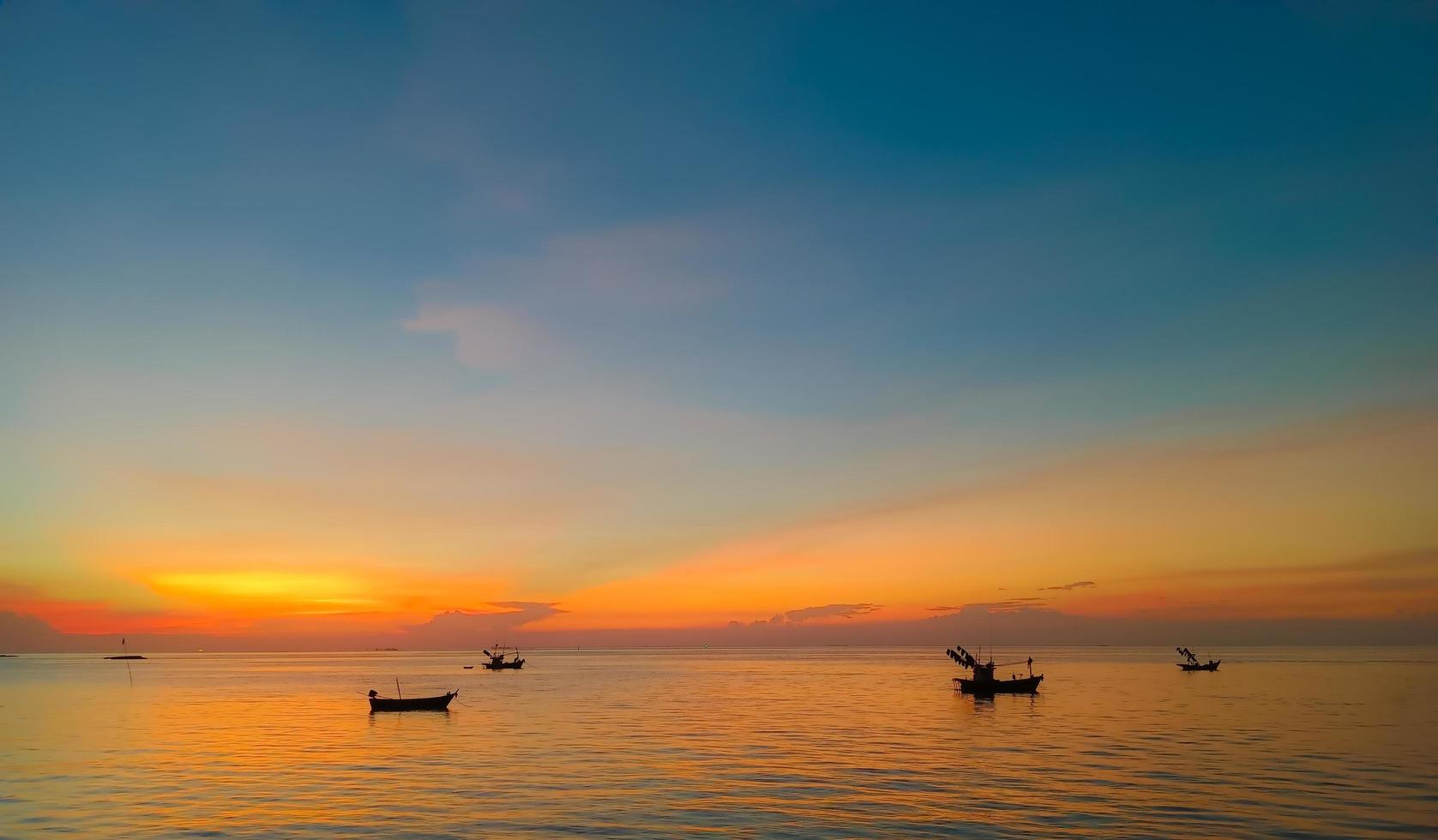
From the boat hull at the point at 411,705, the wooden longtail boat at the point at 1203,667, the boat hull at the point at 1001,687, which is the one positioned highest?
the boat hull at the point at 411,705

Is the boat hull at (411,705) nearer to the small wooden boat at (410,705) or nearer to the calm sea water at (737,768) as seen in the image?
the small wooden boat at (410,705)

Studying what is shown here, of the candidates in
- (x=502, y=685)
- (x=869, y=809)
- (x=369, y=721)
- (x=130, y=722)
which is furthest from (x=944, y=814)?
(x=502, y=685)

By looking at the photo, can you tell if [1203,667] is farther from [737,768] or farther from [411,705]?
[737,768]

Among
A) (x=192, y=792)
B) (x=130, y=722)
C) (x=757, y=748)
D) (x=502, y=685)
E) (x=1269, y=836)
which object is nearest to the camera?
(x=1269, y=836)

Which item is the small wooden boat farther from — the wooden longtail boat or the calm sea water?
the wooden longtail boat

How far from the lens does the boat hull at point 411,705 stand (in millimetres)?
82812

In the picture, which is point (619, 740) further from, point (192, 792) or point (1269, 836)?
point (1269, 836)

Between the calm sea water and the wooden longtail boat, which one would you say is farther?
the wooden longtail boat

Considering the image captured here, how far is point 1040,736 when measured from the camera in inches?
2447

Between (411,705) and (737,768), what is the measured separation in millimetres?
48460

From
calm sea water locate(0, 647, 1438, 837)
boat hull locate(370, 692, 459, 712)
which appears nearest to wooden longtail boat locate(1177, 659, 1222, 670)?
calm sea water locate(0, 647, 1438, 837)

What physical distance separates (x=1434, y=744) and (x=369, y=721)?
77.2m

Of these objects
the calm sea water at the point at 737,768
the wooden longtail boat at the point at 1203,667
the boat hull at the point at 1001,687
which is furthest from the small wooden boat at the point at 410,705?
the wooden longtail boat at the point at 1203,667

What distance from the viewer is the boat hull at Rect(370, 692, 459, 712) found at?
272 feet
